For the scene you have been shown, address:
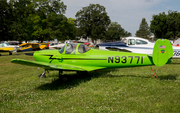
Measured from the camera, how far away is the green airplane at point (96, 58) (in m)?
5.95

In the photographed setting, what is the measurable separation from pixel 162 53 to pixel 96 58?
3035 millimetres

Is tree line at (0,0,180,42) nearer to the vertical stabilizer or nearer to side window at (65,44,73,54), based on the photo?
side window at (65,44,73,54)

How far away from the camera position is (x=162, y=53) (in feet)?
19.4

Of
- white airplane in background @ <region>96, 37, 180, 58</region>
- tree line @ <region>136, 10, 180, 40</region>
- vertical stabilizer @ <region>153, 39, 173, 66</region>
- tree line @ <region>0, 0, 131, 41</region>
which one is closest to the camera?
vertical stabilizer @ <region>153, 39, 173, 66</region>

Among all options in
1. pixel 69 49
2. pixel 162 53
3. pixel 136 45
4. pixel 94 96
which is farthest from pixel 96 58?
pixel 136 45

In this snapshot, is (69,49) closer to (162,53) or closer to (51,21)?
(162,53)

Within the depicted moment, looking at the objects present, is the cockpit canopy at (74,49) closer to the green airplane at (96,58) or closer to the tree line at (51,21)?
the green airplane at (96,58)

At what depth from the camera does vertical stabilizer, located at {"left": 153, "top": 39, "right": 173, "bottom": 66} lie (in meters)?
5.88

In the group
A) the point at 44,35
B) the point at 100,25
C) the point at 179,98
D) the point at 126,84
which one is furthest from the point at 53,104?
the point at 100,25

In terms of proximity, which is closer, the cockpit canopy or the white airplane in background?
the cockpit canopy

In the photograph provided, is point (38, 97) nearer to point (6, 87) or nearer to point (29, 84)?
point (29, 84)

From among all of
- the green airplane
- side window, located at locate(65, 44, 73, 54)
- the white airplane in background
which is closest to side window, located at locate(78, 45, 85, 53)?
the green airplane

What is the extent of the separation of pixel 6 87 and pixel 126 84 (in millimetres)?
5703

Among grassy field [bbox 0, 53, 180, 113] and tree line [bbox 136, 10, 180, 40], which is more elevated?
tree line [bbox 136, 10, 180, 40]
